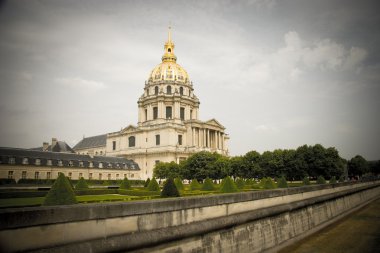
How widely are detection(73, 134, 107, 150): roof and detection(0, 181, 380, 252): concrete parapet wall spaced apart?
82.8 m

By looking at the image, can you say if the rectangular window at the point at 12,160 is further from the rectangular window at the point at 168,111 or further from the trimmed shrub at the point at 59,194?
the trimmed shrub at the point at 59,194

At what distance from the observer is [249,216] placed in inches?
504

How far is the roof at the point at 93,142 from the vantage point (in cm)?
9431

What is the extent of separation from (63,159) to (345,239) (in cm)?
5147

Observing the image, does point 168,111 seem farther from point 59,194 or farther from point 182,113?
point 59,194

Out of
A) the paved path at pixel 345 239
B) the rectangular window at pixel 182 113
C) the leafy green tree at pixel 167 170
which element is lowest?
the paved path at pixel 345 239

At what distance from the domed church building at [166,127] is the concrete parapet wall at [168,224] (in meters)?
52.8

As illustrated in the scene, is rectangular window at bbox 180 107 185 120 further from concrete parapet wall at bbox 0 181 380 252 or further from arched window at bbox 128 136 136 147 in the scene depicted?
concrete parapet wall at bbox 0 181 380 252

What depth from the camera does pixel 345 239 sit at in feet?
55.4

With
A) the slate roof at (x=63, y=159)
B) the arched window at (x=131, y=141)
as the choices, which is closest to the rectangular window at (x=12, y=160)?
the slate roof at (x=63, y=159)

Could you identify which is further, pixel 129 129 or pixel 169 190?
pixel 129 129

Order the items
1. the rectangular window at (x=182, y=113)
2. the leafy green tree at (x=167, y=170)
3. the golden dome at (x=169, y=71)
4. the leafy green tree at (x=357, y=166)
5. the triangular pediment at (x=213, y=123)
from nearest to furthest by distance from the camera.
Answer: the leafy green tree at (x=167, y=170) < the triangular pediment at (x=213, y=123) < the rectangular window at (x=182, y=113) < the golden dome at (x=169, y=71) < the leafy green tree at (x=357, y=166)

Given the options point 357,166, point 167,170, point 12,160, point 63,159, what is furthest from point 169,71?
point 357,166

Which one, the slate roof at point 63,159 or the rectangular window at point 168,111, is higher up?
the rectangular window at point 168,111
